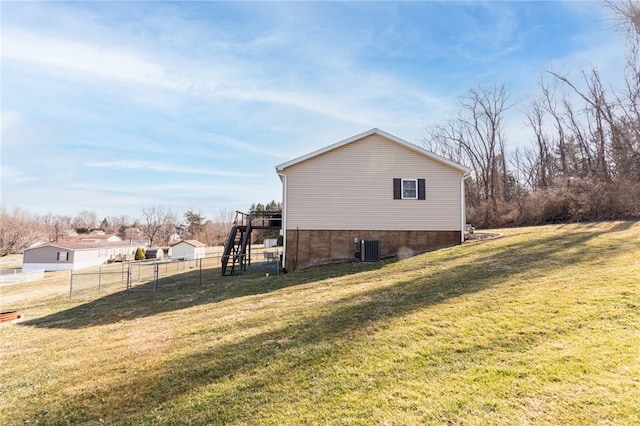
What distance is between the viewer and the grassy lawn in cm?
317

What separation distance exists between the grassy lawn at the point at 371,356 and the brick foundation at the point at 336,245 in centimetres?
448

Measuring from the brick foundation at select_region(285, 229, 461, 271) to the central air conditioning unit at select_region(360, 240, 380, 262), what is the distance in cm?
52

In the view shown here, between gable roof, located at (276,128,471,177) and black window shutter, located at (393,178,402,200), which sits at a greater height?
gable roof, located at (276,128,471,177)

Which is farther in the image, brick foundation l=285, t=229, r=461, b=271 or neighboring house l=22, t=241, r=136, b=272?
neighboring house l=22, t=241, r=136, b=272

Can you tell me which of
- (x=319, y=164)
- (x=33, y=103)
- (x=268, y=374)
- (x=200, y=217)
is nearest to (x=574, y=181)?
(x=319, y=164)

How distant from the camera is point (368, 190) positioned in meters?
13.2

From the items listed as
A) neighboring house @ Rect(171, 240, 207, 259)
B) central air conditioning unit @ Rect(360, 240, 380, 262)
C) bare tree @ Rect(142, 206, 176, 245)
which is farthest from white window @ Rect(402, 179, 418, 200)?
bare tree @ Rect(142, 206, 176, 245)

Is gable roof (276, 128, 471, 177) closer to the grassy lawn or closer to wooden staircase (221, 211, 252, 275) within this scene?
wooden staircase (221, 211, 252, 275)

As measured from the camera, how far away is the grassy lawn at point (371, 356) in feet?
10.4

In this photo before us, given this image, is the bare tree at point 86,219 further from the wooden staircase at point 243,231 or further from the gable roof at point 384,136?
the gable roof at point 384,136

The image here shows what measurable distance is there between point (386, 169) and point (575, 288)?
8282 mm

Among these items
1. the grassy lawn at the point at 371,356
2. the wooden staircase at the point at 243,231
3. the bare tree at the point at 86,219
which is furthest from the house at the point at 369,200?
the bare tree at the point at 86,219

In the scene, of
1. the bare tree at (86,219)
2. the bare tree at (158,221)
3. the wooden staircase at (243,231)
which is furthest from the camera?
the bare tree at (86,219)

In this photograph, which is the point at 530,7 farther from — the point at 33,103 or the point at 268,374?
the point at 33,103
